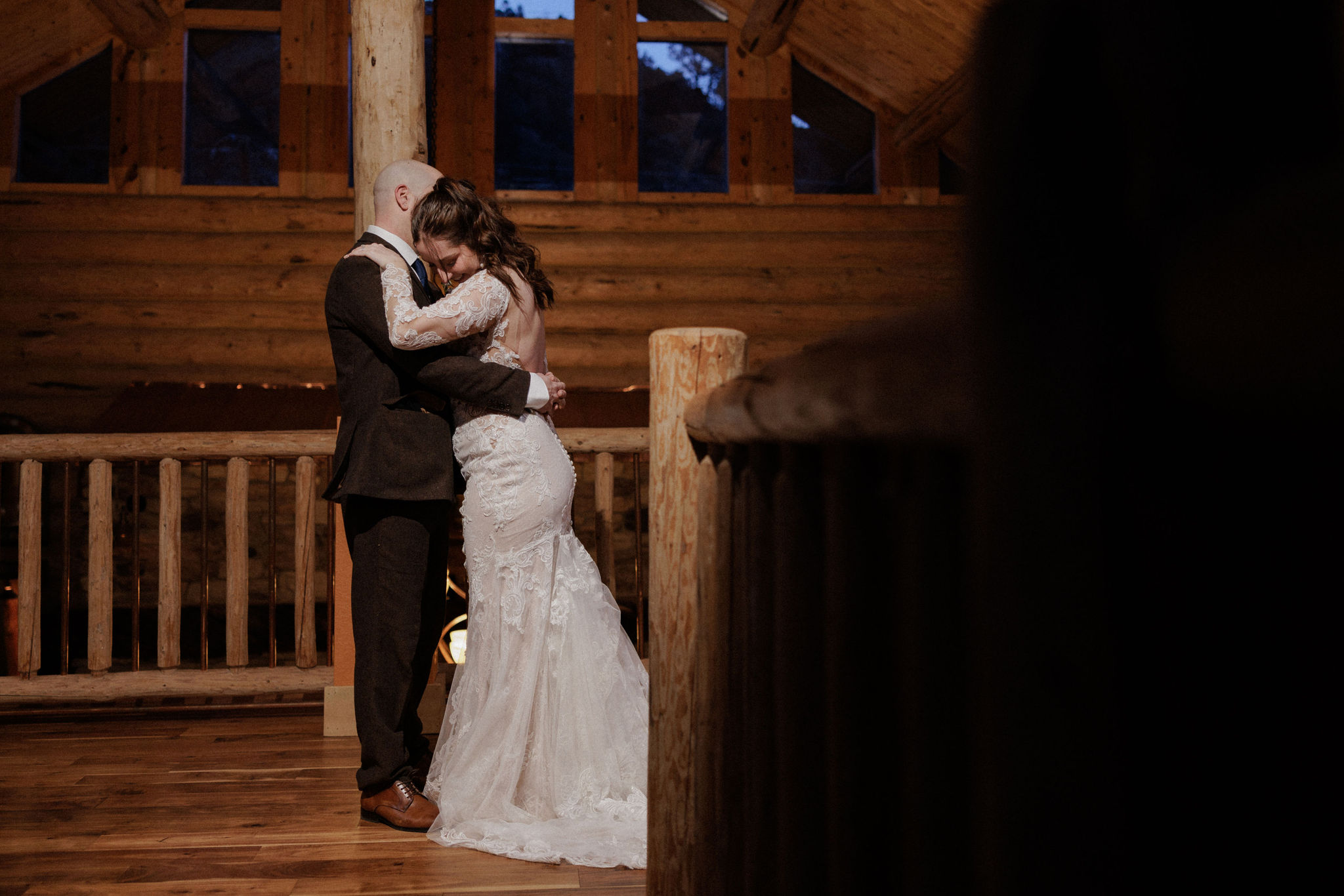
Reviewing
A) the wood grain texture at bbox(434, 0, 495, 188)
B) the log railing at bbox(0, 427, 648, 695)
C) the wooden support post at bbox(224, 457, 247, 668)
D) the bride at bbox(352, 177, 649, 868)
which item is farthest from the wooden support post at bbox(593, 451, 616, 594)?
the wood grain texture at bbox(434, 0, 495, 188)

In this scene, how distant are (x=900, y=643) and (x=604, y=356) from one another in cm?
712

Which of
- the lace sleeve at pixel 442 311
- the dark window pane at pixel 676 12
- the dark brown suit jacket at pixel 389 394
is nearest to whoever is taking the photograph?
the lace sleeve at pixel 442 311

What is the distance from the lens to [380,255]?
2.60 m

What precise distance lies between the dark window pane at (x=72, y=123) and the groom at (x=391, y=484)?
6.50 m

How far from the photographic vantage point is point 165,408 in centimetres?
691

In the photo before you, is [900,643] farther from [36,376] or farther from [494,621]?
[36,376]

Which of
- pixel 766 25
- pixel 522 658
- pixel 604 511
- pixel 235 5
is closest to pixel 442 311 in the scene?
pixel 522 658

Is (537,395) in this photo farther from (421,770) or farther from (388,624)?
(421,770)

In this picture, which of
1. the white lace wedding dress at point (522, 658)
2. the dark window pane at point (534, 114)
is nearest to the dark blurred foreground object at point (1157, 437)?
the white lace wedding dress at point (522, 658)

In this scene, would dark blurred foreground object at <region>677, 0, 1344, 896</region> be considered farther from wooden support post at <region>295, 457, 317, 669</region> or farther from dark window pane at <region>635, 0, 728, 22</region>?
dark window pane at <region>635, 0, 728, 22</region>

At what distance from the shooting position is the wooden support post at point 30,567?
3.65m

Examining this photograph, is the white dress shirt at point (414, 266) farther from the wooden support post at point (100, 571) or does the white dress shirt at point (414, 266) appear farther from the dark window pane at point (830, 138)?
the dark window pane at point (830, 138)

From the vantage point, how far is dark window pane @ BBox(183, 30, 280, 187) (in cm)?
763

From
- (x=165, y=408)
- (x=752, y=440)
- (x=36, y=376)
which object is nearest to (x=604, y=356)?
(x=165, y=408)
